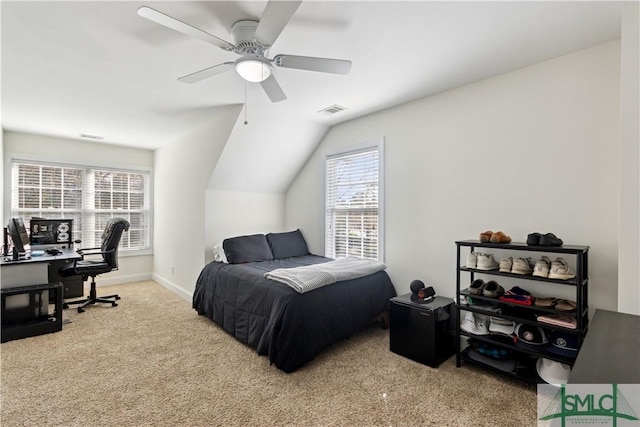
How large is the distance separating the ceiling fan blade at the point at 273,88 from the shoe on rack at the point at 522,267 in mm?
2193

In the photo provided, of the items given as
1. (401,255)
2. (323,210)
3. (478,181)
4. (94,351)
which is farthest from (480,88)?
(94,351)

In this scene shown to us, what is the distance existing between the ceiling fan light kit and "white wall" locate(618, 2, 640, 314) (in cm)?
192

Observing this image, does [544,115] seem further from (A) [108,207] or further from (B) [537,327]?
(A) [108,207]

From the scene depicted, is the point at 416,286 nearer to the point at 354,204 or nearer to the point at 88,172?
the point at 354,204

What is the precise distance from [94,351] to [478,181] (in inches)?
150

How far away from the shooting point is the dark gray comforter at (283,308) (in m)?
2.44

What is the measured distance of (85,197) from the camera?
4949 mm

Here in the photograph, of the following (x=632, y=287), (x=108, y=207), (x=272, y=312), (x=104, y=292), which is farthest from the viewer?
(x=108, y=207)

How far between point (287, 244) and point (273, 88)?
2334 millimetres

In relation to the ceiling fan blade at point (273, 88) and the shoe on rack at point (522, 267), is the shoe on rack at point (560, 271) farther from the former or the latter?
the ceiling fan blade at point (273, 88)

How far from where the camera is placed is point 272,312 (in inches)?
102

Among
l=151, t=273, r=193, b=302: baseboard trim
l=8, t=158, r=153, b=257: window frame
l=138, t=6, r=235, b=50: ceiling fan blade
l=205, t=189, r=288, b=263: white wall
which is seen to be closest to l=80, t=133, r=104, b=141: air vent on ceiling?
l=8, t=158, r=153, b=257: window frame

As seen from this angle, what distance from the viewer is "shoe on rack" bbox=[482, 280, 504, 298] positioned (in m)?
2.35

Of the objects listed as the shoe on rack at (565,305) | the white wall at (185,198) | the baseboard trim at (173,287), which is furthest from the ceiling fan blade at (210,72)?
the baseboard trim at (173,287)
